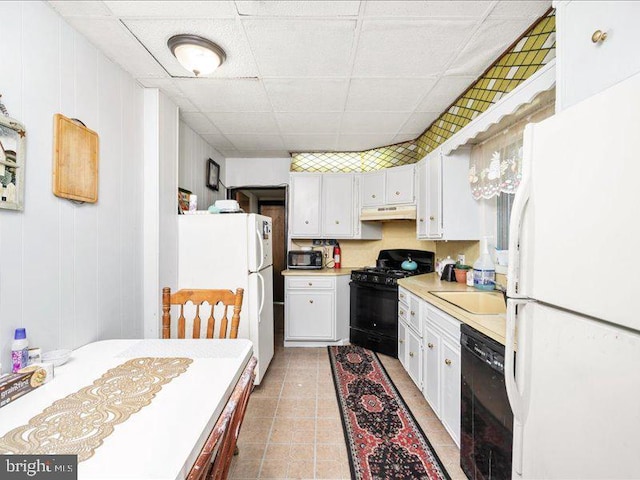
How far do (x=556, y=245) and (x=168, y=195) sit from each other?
2.40 meters

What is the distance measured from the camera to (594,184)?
72 centimetres

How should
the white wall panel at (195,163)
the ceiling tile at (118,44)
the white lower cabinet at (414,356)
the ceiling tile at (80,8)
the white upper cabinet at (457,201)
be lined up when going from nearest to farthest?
the ceiling tile at (80,8), the ceiling tile at (118,44), the white lower cabinet at (414,356), the white upper cabinet at (457,201), the white wall panel at (195,163)

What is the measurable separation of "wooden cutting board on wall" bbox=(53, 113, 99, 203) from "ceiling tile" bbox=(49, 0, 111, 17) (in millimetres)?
512

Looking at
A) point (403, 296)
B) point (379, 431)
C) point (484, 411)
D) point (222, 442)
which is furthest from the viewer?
point (403, 296)

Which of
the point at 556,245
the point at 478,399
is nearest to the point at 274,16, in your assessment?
the point at 556,245

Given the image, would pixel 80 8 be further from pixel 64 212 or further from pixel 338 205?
pixel 338 205

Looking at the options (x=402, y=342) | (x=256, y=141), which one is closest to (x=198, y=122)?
(x=256, y=141)

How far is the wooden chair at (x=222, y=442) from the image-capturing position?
23.0 inches

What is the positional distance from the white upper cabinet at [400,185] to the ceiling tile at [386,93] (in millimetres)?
808

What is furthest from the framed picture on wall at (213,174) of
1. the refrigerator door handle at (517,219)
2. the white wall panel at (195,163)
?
the refrigerator door handle at (517,219)

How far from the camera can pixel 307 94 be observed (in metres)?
2.22

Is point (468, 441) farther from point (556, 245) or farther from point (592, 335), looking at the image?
point (556, 245)

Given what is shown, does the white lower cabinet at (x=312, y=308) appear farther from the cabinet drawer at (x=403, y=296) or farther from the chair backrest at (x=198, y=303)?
the chair backrest at (x=198, y=303)

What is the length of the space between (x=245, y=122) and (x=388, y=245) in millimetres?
2272
